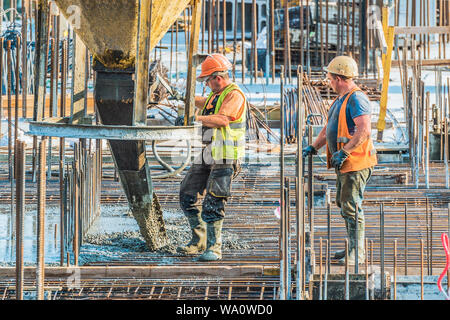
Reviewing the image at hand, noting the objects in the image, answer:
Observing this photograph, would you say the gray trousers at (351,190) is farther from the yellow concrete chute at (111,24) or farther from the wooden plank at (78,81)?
the wooden plank at (78,81)

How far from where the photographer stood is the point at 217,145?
6680 millimetres

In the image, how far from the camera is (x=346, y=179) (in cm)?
650

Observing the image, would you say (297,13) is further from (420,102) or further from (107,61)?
(107,61)

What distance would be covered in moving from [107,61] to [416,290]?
108 inches

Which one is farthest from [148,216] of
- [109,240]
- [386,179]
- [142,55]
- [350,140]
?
[386,179]

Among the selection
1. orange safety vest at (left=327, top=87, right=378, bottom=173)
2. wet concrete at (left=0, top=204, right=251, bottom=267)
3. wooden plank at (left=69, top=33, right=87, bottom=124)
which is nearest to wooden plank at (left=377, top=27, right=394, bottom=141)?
wet concrete at (left=0, top=204, right=251, bottom=267)

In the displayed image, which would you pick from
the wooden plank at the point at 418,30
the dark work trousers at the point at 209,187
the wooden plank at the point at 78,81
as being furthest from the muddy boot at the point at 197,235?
the wooden plank at the point at 418,30

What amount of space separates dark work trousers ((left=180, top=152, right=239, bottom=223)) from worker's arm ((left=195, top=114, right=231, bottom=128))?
1.11 ft

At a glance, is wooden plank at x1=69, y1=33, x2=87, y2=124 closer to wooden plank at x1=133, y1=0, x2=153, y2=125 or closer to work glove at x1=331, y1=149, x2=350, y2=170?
wooden plank at x1=133, y1=0, x2=153, y2=125

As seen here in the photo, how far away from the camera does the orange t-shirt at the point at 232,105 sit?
660 cm

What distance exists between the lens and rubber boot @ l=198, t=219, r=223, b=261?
21.8 ft

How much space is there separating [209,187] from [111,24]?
156 cm

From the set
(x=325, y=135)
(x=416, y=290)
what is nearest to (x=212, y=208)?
(x=325, y=135)

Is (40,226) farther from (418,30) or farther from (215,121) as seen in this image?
(418,30)
